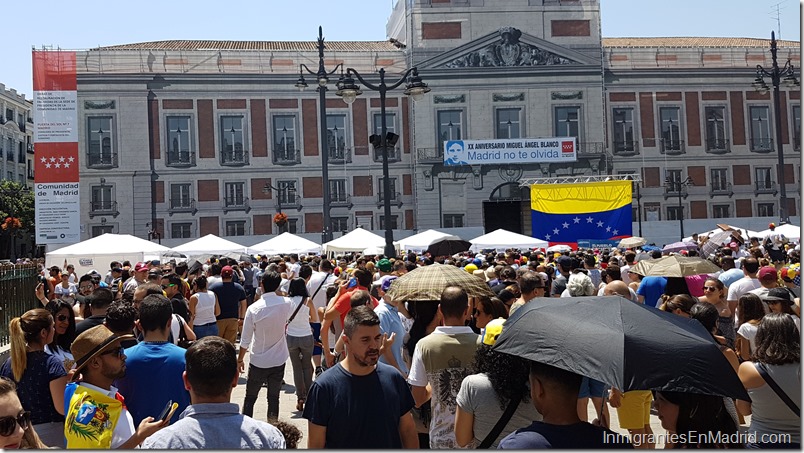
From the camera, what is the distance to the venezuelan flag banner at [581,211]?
3609 centimetres

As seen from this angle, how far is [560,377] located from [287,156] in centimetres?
4554

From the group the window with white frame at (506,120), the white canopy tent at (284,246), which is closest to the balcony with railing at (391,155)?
the window with white frame at (506,120)

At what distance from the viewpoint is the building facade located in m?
47.0

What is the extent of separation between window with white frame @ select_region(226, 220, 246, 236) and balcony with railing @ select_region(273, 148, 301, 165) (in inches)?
148

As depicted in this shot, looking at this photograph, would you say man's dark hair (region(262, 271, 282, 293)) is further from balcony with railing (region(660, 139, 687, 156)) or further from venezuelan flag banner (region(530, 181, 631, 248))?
balcony with railing (region(660, 139, 687, 156))

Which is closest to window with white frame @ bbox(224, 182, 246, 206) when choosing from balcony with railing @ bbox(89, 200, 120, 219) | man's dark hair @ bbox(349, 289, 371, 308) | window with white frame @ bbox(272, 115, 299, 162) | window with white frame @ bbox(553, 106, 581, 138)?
window with white frame @ bbox(272, 115, 299, 162)

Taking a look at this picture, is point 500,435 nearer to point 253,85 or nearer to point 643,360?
point 643,360

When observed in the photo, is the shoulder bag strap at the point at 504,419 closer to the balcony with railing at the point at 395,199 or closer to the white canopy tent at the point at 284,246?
the white canopy tent at the point at 284,246

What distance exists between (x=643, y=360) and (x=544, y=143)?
44957 mm

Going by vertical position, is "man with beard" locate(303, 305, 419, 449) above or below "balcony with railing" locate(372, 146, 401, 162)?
below

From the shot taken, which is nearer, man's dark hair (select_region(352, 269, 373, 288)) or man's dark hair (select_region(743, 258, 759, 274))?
man's dark hair (select_region(352, 269, 373, 288))

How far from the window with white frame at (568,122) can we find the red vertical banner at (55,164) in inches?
979

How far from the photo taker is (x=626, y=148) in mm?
49875

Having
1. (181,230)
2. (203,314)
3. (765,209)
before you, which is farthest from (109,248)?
(765,209)
